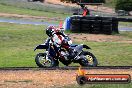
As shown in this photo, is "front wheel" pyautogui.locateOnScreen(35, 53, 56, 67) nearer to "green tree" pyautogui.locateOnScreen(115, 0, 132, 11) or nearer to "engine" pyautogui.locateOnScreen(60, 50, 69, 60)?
"engine" pyautogui.locateOnScreen(60, 50, 69, 60)

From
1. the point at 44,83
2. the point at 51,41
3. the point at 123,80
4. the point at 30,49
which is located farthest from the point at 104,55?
the point at 123,80

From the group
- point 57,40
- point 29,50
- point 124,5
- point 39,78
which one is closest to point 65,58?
point 57,40

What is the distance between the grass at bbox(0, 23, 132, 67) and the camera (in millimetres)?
17062

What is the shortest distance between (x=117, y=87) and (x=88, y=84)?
0.71 metres

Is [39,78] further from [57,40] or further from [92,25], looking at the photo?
[92,25]

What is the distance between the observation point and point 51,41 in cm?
1452

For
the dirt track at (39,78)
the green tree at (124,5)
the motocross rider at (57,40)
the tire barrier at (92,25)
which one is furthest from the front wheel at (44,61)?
the green tree at (124,5)

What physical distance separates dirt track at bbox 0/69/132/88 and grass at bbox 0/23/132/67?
2.50m

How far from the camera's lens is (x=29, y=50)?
20.7 meters

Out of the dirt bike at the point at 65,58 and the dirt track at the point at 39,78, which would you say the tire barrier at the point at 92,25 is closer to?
the dirt bike at the point at 65,58

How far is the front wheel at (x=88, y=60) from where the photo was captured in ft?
48.0

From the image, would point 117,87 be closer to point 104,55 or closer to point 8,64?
point 8,64

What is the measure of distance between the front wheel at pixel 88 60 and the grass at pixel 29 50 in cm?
204

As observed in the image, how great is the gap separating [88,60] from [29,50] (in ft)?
21.1
